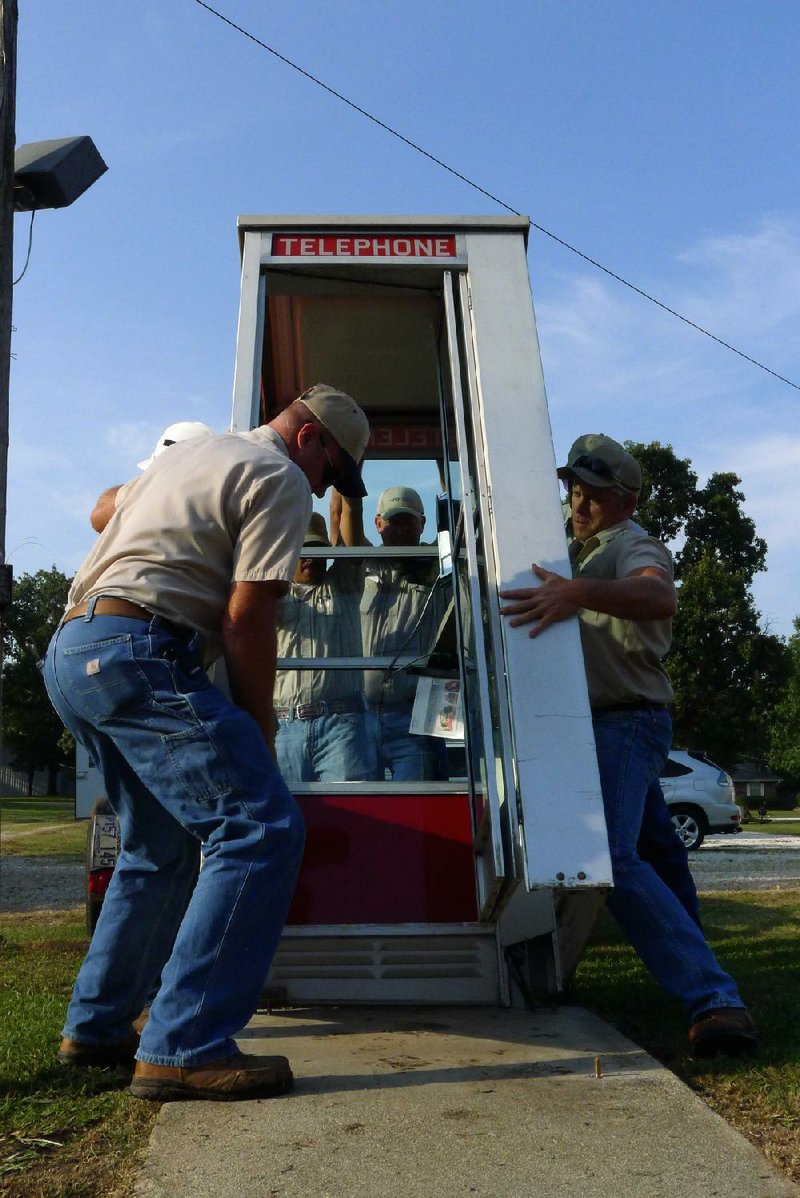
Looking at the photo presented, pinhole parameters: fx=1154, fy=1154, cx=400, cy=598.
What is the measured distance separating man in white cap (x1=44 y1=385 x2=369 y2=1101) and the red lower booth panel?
0.77 meters

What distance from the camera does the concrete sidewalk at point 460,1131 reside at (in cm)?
215

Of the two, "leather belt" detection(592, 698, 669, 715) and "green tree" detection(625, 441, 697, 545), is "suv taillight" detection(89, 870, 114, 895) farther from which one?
"green tree" detection(625, 441, 697, 545)

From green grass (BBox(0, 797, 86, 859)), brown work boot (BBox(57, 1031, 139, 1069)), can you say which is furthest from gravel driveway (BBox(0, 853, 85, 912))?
brown work boot (BBox(57, 1031, 139, 1069))

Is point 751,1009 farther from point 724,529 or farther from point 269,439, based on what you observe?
point 724,529

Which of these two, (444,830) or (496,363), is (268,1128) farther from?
(496,363)

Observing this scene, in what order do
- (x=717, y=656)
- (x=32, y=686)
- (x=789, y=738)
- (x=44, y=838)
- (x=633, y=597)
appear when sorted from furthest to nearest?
(x=789, y=738), (x=32, y=686), (x=717, y=656), (x=44, y=838), (x=633, y=597)

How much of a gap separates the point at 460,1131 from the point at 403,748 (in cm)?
197

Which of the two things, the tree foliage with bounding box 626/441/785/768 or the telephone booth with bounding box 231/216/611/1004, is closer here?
the telephone booth with bounding box 231/216/611/1004

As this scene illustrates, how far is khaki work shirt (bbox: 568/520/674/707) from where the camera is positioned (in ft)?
12.2

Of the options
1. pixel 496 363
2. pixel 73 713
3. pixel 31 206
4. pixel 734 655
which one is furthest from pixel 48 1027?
pixel 734 655

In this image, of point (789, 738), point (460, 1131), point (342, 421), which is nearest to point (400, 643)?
point (342, 421)

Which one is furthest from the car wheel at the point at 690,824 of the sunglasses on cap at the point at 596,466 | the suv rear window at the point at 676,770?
the sunglasses on cap at the point at 596,466

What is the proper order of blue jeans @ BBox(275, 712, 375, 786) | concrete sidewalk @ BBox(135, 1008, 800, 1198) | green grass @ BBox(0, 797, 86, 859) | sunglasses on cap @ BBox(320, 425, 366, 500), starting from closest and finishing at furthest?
concrete sidewalk @ BBox(135, 1008, 800, 1198), sunglasses on cap @ BBox(320, 425, 366, 500), blue jeans @ BBox(275, 712, 375, 786), green grass @ BBox(0, 797, 86, 859)

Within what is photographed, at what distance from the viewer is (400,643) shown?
453cm
